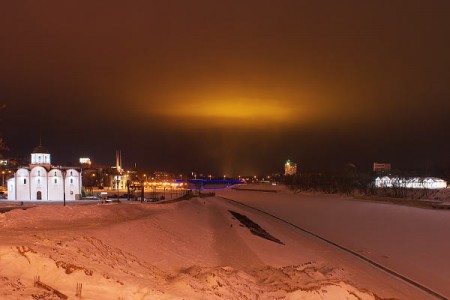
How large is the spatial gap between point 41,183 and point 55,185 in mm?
2604

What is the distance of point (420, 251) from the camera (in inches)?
941

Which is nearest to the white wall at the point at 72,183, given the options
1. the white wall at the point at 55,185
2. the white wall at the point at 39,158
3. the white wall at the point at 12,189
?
the white wall at the point at 55,185

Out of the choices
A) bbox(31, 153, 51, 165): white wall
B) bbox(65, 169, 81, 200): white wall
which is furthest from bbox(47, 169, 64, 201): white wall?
bbox(31, 153, 51, 165): white wall

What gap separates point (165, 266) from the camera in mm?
15312

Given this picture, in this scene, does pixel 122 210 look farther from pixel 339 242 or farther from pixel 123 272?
pixel 123 272

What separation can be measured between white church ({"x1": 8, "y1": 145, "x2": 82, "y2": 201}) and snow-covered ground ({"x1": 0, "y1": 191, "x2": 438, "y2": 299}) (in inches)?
2550

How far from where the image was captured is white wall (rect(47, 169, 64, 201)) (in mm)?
87812

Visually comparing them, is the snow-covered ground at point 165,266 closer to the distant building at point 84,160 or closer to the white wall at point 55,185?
the white wall at point 55,185

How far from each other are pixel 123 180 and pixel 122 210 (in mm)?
120065

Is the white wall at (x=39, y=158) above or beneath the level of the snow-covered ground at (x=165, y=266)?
above

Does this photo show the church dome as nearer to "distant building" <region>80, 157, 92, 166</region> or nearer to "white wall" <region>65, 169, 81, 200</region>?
"white wall" <region>65, 169, 81, 200</region>

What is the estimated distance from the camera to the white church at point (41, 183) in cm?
8619

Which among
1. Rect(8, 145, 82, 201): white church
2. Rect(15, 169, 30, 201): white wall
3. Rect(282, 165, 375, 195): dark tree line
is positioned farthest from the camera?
Rect(282, 165, 375, 195): dark tree line

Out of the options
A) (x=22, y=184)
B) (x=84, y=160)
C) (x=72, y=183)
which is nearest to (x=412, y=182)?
(x=72, y=183)
